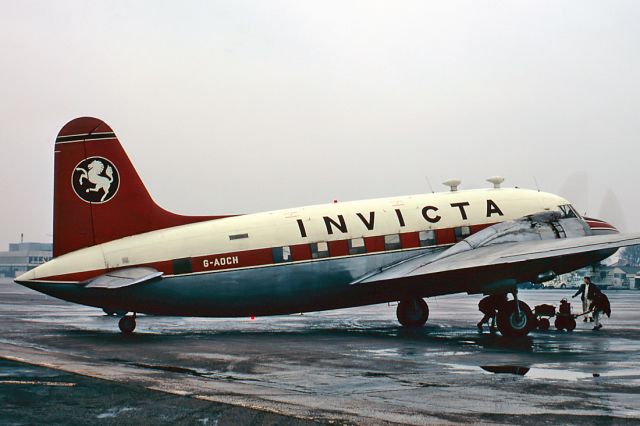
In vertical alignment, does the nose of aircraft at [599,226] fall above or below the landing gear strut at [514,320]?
above

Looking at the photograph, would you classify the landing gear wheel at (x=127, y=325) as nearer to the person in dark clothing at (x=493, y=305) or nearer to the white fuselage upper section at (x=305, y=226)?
the white fuselage upper section at (x=305, y=226)

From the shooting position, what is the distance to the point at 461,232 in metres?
28.7

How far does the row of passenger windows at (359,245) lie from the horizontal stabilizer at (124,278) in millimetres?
4142

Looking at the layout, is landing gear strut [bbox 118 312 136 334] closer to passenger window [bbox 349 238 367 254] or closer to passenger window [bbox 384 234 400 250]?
passenger window [bbox 349 238 367 254]

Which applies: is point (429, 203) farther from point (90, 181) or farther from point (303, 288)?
point (90, 181)

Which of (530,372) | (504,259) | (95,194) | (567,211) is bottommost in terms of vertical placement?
(530,372)

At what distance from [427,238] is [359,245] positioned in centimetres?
266

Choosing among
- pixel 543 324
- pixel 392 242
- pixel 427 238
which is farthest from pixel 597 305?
pixel 392 242

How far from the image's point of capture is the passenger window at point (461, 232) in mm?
28578

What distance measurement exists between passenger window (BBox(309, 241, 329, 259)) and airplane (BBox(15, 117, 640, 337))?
37 millimetres

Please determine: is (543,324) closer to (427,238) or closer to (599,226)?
(599,226)

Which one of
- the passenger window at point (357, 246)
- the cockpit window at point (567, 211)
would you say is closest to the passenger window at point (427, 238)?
the passenger window at point (357, 246)

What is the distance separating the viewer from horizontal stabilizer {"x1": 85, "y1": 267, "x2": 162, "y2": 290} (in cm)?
2409

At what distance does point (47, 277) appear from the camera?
24.9 meters
